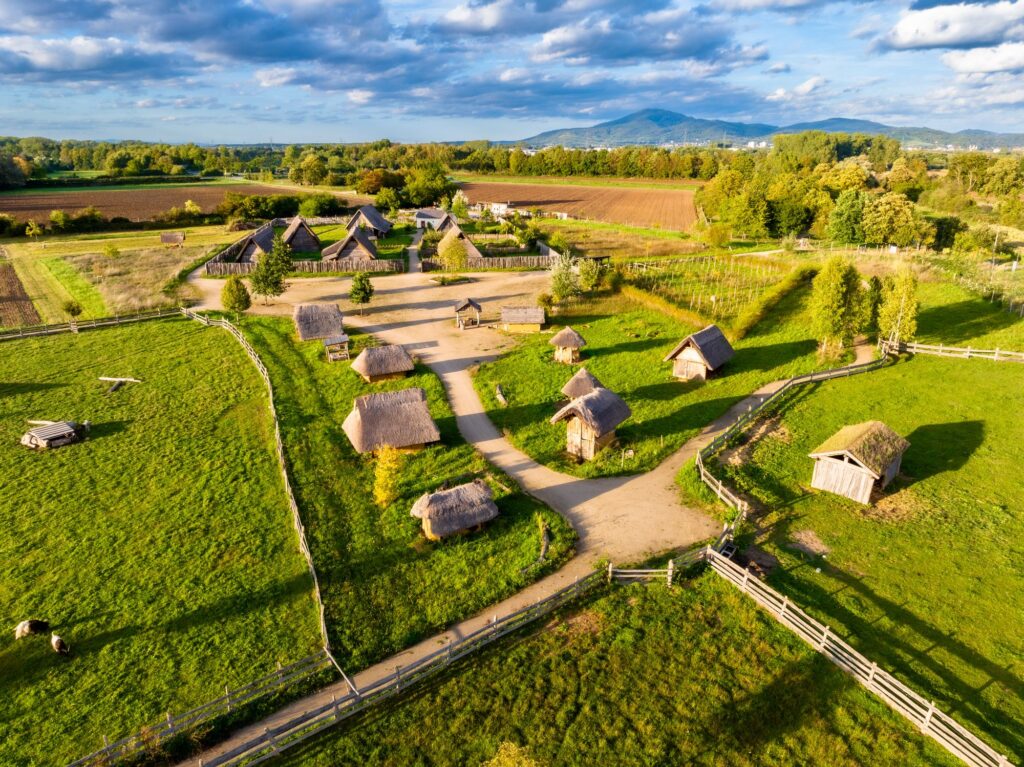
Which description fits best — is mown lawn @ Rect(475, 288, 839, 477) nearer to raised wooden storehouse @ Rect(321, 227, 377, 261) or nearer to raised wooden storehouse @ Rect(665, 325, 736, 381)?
raised wooden storehouse @ Rect(665, 325, 736, 381)

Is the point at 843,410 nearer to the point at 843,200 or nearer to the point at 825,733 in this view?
the point at 825,733

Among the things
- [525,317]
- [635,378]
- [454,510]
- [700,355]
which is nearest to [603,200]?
[525,317]

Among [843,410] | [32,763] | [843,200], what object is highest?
[843,200]

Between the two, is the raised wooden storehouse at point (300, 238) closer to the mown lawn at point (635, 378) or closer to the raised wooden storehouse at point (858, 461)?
the mown lawn at point (635, 378)

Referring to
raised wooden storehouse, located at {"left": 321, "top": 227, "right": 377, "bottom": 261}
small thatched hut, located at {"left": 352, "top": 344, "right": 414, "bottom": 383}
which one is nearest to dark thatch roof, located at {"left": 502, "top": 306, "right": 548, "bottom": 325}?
small thatched hut, located at {"left": 352, "top": 344, "right": 414, "bottom": 383}

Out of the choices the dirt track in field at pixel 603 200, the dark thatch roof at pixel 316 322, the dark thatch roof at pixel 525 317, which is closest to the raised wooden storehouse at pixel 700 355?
the dark thatch roof at pixel 525 317

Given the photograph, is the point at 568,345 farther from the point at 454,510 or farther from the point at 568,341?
the point at 454,510

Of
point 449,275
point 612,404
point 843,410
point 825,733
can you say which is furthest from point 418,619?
point 449,275
